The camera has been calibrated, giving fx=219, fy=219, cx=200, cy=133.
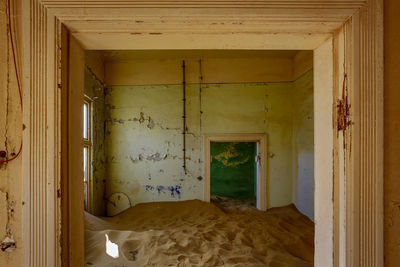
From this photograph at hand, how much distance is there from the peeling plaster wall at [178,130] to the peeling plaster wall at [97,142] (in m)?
0.20

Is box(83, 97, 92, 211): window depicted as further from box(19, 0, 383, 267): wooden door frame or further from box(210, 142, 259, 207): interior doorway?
box(210, 142, 259, 207): interior doorway

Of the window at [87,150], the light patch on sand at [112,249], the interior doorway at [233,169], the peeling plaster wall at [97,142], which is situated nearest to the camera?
the light patch on sand at [112,249]

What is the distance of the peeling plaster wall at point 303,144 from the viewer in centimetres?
450

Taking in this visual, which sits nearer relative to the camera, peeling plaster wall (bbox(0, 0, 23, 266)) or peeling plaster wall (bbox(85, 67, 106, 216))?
peeling plaster wall (bbox(0, 0, 23, 266))

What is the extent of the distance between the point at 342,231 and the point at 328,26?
35.6 inches

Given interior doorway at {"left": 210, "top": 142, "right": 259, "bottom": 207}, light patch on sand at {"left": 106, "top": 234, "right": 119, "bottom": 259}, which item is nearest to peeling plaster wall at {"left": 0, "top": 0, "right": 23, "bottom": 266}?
light patch on sand at {"left": 106, "top": 234, "right": 119, "bottom": 259}

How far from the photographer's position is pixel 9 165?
3.01 ft

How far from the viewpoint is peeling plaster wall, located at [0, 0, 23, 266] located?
2.98 ft

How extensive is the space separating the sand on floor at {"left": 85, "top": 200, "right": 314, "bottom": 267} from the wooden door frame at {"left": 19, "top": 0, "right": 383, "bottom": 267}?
7.48 ft

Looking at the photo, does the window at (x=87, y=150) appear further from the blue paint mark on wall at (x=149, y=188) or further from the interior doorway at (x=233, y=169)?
the interior doorway at (x=233, y=169)

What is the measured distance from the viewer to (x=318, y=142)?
1.14 meters

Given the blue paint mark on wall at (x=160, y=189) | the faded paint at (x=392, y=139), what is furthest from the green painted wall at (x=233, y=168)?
the faded paint at (x=392, y=139)

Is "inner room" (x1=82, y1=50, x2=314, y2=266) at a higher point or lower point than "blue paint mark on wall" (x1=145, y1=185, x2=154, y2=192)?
higher

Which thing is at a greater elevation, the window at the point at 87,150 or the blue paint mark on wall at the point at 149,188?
the window at the point at 87,150
